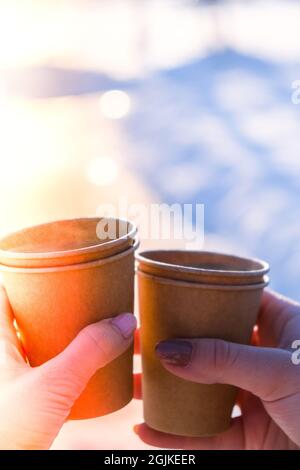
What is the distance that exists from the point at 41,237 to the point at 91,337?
0.31 meters

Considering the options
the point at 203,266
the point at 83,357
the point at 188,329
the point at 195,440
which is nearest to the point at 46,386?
the point at 83,357

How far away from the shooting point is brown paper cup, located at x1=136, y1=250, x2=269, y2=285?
1047mm

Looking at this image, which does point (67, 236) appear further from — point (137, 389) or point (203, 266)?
point (137, 389)

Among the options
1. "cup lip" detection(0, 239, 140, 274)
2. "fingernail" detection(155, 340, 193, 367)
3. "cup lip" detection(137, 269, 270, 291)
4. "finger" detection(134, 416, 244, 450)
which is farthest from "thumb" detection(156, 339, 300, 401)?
"finger" detection(134, 416, 244, 450)

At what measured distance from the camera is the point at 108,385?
1069 mm

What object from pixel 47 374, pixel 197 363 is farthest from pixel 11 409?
pixel 197 363

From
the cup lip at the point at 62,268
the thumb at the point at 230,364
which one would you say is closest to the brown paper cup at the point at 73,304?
the cup lip at the point at 62,268

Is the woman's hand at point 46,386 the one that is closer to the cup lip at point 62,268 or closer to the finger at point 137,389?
the cup lip at point 62,268

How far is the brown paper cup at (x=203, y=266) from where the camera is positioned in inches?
41.2

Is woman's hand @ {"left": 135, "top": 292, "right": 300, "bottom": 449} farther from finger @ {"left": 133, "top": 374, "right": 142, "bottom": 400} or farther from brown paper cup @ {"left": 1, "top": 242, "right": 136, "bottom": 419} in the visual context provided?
A: finger @ {"left": 133, "top": 374, "right": 142, "bottom": 400}

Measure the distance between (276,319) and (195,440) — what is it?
0.40 meters

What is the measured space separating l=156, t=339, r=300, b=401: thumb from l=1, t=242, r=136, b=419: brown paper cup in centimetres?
13

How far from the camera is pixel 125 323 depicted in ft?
3.33
